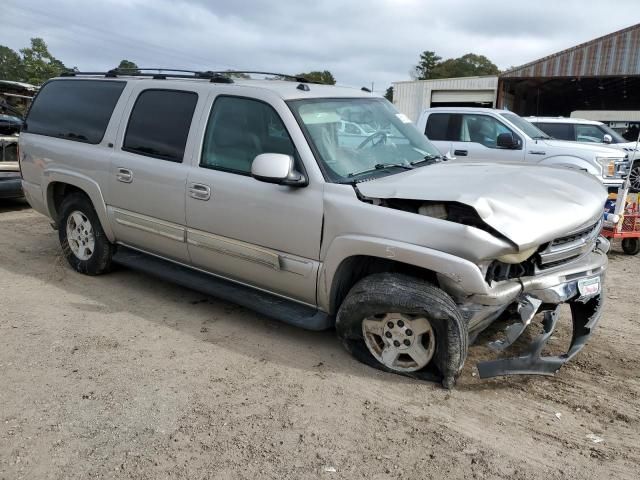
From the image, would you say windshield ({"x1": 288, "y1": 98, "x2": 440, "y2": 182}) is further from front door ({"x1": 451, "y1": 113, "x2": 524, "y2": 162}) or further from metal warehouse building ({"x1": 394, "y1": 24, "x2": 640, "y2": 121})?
metal warehouse building ({"x1": 394, "y1": 24, "x2": 640, "y2": 121})

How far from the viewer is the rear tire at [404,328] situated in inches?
128

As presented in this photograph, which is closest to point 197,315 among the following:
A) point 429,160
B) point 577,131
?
point 429,160

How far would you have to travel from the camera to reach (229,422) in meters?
3.06

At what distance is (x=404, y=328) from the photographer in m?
3.49

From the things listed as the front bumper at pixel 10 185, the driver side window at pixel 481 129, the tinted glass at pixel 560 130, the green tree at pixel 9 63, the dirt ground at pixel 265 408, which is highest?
the green tree at pixel 9 63

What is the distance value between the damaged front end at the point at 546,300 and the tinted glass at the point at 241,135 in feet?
5.42

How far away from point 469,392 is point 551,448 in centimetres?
63

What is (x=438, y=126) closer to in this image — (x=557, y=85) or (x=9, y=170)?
(x=9, y=170)

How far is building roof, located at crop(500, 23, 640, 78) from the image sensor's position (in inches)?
944

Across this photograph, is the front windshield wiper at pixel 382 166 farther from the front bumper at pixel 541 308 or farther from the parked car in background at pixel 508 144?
the parked car in background at pixel 508 144

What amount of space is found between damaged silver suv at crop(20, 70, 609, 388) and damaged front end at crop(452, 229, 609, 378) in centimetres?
1

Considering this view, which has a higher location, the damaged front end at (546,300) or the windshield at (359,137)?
the windshield at (359,137)

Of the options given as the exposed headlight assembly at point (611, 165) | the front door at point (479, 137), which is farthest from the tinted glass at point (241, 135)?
the exposed headlight assembly at point (611, 165)

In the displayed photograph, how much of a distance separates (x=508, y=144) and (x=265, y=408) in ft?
24.3
